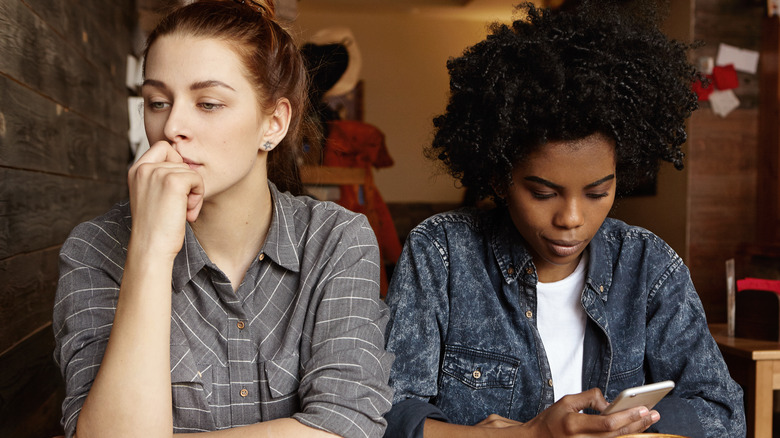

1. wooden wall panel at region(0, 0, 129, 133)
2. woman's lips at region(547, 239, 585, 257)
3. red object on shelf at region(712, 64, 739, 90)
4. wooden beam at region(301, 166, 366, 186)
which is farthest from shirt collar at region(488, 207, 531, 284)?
red object on shelf at region(712, 64, 739, 90)

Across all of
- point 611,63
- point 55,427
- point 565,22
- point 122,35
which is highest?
point 122,35

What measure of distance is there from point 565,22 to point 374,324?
767 millimetres

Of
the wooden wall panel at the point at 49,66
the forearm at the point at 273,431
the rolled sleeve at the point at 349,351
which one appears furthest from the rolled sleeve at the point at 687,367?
the wooden wall panel at the point at 49,66

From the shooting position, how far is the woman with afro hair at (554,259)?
51.3 inches

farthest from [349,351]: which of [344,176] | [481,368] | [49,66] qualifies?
[344,176]

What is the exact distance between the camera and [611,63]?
1.32 m

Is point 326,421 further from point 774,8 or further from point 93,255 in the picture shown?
point 774,8

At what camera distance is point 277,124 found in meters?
1.32

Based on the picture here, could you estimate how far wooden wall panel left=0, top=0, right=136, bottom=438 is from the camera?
64.9 inches

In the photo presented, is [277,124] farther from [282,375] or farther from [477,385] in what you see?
[477,385]

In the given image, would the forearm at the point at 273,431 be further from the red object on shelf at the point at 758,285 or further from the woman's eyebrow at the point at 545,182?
the red object on shelf at the point at 758,285

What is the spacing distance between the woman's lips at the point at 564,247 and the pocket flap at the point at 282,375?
0.57 metres

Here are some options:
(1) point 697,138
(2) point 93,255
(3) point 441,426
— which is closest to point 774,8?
(1) point 697,138

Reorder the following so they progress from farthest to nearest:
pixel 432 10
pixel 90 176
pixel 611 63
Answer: pixel 432 10
pixel 90 176
pixel 611 63
